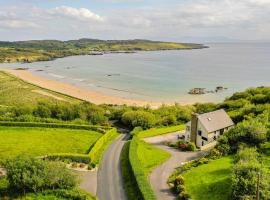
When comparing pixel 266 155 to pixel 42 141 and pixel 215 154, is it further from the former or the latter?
pixel 42 141

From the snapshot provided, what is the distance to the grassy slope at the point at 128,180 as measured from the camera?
123 ft

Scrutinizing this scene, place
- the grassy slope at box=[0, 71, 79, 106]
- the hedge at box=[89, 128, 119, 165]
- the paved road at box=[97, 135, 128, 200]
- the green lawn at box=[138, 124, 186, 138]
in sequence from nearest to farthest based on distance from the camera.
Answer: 1. the paved road at box=[97, 135, 128, 200]
2. the hedge at box=[89, 128, 119, 165]
3. the green lawn at box=[138, 124, 186, 138]
4. the grassy slope at box=[0, 71, 79, 106]

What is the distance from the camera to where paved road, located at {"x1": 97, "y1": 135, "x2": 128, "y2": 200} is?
38.4 meters

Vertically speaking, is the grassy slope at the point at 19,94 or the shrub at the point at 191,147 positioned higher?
the grassy slope at the point at 19,94

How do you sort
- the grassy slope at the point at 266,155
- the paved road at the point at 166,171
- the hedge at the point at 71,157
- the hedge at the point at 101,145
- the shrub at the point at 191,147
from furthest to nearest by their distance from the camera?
the shrub at the point at 191,147 → the hedge at the point at 101,145 → the hedge at the point at 71,157 → the grassy slope at the point at 266,155 → the paved road at the point at 166,171

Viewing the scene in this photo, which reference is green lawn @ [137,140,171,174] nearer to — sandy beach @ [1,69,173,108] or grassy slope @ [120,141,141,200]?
grassy slope @ [120,141,141,200]

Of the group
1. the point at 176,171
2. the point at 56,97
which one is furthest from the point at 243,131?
the point at 56,97

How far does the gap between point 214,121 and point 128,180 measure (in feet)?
73.8

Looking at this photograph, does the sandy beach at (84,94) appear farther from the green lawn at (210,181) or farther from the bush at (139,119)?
the green lawn at (210,181)

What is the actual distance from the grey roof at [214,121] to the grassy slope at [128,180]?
14.1m

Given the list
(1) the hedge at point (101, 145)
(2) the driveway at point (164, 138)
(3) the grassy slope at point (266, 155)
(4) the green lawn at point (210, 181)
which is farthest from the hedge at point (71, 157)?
(3) the grassy slope at point (266, 155)

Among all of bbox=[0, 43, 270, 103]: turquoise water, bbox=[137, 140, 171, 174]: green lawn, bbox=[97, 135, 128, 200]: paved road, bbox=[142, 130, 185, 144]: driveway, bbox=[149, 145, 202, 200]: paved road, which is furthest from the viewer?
bbox=[0, 43, 270, 103]: turquoise water

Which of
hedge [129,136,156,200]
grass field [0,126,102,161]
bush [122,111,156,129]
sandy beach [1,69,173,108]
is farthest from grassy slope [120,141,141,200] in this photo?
sandy beach [1,69,173,108]

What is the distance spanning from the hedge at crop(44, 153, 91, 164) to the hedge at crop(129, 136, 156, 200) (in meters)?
6.46
